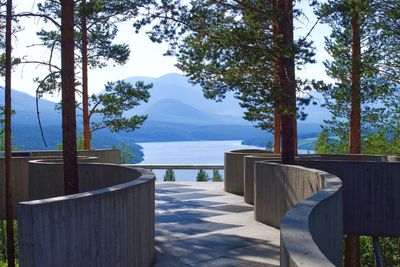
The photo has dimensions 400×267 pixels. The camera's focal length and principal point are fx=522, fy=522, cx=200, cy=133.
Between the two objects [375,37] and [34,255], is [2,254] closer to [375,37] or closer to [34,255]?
[375,37]

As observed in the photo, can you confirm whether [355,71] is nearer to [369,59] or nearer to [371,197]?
[369,59]

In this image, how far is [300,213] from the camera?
5.29 metres

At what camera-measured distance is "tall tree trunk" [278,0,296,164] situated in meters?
12.1

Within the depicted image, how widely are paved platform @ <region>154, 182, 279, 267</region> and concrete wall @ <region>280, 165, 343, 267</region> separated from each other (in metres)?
1.82

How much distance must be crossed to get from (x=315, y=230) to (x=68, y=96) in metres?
6.07

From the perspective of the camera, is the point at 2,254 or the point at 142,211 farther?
the point at 2,254

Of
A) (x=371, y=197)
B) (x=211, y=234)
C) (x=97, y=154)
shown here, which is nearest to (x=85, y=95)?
(x=97, y=154)

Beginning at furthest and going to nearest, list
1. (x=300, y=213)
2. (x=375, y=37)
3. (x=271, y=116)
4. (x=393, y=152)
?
(x=393, y=152), (x=271, y=116), (x=375, y=37), (x=300, y=213)

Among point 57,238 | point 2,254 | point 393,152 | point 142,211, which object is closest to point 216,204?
point 142,211

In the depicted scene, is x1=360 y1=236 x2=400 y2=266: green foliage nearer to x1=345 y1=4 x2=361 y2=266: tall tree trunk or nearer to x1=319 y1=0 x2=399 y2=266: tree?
x1=319 y1=0 x2=399 y2=266: tree

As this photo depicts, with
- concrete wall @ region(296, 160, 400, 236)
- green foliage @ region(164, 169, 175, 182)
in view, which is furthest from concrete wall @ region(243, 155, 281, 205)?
green foliage @ region(164, 169, 175, 182)

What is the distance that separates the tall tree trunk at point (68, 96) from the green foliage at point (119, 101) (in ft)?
49.8

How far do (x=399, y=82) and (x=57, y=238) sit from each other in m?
19.4

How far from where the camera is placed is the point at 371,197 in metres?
11.7
